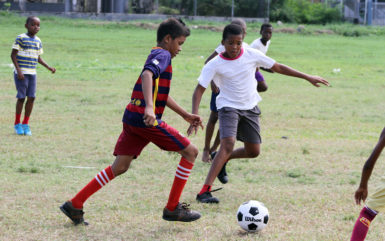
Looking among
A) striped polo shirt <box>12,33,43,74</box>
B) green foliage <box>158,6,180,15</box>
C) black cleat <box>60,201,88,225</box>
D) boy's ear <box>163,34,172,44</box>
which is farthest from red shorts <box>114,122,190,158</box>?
green foliage <box>158,6,180,15</box>

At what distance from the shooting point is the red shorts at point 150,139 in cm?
481

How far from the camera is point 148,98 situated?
4.57 meters

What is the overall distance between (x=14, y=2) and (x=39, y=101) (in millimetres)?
28416

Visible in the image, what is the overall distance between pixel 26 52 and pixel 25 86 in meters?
0.51

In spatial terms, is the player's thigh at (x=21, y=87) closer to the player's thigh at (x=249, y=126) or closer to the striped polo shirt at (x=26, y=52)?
the striped polo shirt at (x=26, y=52)

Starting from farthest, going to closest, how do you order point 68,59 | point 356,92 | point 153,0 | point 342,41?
point 153,0 < point 342,41 < point 68,59 < point 356,92

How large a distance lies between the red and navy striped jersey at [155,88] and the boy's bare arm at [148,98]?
0.22 ft

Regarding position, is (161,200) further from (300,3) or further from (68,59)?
(300,3)

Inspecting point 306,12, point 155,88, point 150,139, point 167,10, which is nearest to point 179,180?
point 150,139

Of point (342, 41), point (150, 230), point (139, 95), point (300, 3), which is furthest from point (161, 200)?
point (300, 3)

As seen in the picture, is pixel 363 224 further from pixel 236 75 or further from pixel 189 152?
pixel 236 75

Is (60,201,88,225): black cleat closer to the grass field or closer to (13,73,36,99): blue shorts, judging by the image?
the grass field

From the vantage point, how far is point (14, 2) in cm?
3903

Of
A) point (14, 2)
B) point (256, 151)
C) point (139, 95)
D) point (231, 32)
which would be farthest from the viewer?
point (14, 2)
